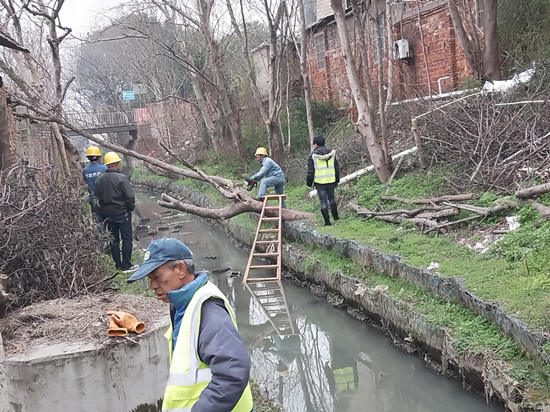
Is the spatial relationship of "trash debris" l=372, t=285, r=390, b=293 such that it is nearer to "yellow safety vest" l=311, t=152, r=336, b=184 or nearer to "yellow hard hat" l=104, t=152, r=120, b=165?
"yellow safety vest" l=311, t=152, r=336, b=184

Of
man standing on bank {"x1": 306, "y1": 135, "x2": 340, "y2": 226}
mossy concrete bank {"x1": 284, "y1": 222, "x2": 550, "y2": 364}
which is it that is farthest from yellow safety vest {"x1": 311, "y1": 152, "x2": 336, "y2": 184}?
mossy concrete bank {"x1": 284, "y1": 222, "x2": 550, "y2": 364}

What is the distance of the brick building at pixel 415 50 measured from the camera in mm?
14156

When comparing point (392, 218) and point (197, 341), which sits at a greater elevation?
point (197, 341)

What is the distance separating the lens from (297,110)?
19203 mm

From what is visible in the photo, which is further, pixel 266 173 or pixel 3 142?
pixel 266 173

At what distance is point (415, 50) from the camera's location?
15781 millimetres

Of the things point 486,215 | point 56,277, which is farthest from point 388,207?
point 56,277

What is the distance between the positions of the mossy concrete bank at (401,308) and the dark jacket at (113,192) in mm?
3319

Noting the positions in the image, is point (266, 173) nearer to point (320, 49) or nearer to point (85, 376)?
point (85, 376)

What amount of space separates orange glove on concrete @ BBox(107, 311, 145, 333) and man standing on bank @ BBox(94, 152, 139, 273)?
376cm

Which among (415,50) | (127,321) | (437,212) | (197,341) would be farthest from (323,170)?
(197,341)

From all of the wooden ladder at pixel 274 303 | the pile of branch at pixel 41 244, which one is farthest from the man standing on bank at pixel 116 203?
the wooden ladder at pixel 274 303

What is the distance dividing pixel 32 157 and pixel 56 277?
13.0 feet

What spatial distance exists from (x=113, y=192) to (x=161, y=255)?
623cm
